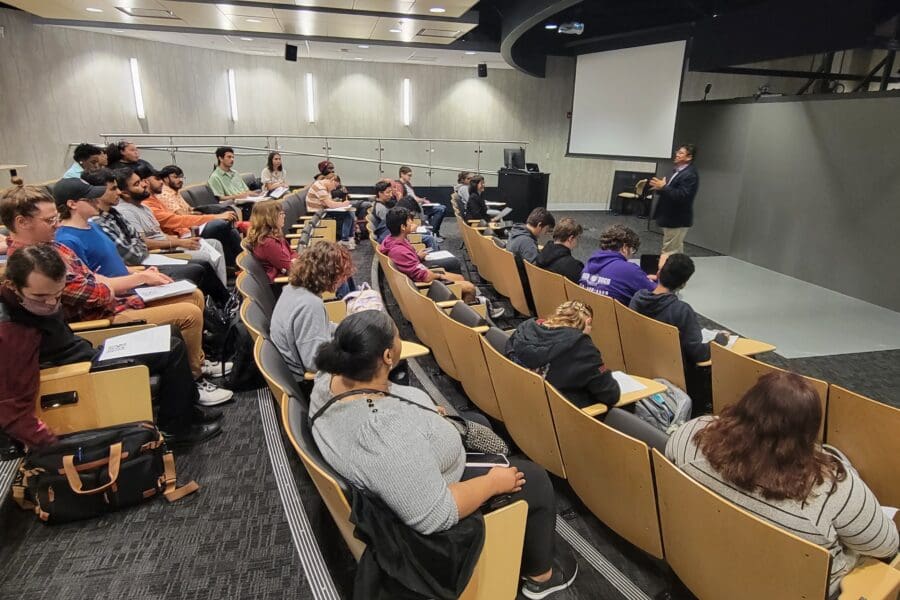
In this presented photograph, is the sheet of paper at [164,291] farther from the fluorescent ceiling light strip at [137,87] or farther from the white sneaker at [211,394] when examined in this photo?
the fluorescent ceiling light strip at [137,87]

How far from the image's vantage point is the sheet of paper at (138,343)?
7.60ft

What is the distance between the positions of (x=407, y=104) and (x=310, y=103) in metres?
2.15

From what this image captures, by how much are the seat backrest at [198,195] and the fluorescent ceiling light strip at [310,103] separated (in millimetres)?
4596

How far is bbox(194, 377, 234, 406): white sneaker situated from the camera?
303 cm

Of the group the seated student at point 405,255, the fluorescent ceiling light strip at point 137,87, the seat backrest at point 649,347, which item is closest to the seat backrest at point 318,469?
the seat backrest at point 649,347

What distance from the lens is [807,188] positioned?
6.44 meters

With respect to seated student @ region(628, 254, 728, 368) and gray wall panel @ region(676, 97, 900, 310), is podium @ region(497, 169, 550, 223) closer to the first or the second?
gray wall panel @ region(676, 97, 900, 310)

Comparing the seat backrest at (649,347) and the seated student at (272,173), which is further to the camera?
the seated student at (272,173)

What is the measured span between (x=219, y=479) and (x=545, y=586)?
1.58 meters

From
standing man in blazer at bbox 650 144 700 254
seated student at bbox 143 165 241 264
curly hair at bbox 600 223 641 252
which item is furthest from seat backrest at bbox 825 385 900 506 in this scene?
seated student at bbox 143 165 241 264

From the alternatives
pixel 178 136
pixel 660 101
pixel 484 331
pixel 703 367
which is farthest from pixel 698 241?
pixel 178 136

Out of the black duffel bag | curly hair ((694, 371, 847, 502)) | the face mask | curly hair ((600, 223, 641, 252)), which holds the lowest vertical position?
the black duffel bag

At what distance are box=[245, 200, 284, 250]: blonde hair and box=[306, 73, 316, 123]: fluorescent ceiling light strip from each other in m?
8.05

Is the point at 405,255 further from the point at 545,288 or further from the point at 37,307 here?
the point at 37,307
